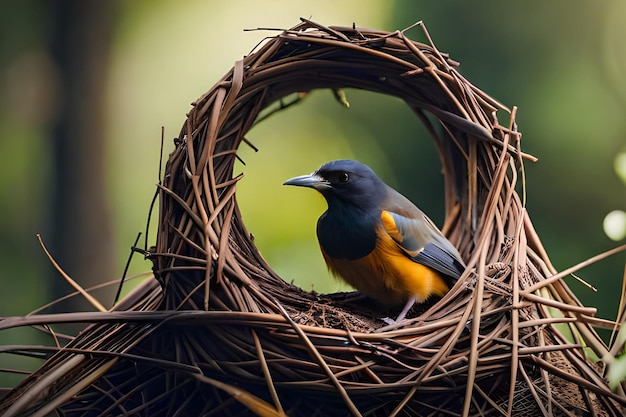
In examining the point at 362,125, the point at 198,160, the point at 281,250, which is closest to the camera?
the point at 198,160

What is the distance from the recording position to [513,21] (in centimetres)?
311

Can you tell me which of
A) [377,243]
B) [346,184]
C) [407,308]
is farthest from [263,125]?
[407,308]

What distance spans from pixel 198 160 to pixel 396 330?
550mm

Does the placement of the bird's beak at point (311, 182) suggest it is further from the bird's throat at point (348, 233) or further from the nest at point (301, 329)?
the nest at point (301, 329)

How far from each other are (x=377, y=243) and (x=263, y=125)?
2.29 meters

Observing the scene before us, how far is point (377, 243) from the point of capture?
5.59 feet

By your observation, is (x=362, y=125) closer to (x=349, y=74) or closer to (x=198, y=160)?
(x=349, y=74)

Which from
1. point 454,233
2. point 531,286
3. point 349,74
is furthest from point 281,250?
point 531,286

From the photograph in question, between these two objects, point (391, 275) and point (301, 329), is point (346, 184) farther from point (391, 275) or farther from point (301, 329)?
point (301, 329)

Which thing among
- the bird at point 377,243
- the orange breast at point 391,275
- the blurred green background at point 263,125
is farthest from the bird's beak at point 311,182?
the blurred green background at point 263,125

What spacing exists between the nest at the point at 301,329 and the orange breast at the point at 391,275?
197mm

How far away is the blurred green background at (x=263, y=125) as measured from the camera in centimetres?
297

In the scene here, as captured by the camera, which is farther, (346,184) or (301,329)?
(346,184)

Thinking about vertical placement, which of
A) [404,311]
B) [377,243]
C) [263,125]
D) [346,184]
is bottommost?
[404,311]
